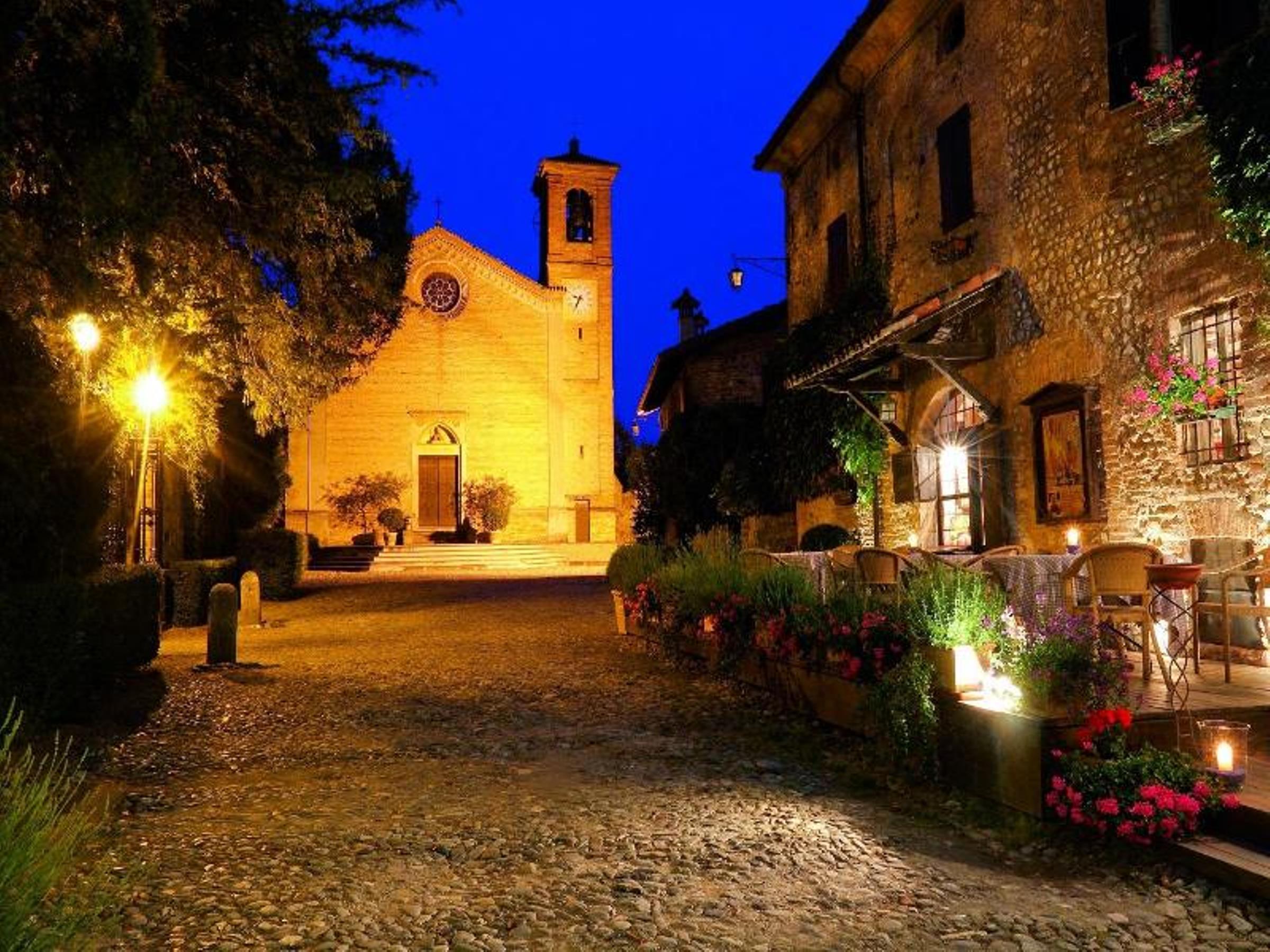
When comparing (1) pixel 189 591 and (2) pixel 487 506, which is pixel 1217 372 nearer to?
(1) pixel 189 591

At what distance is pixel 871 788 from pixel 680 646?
13.1ft

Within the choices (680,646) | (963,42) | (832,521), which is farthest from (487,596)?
(963,42)

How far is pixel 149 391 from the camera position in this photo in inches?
402

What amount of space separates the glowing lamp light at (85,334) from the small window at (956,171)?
8.97 m

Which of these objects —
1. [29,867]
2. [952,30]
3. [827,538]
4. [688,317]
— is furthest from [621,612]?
[688,317]

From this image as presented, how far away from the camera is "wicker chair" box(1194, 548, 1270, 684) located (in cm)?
589

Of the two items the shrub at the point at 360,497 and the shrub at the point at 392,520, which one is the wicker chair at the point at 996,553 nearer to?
the shrub at the point at 392,520

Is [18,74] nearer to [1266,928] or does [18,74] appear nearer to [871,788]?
[871,788]

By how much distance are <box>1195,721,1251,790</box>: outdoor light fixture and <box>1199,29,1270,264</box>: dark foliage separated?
13.5 ft

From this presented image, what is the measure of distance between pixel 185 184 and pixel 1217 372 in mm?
7949

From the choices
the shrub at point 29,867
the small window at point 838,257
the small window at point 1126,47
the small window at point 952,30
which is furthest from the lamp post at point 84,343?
the small window at point 838,257

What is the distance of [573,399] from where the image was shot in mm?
32062

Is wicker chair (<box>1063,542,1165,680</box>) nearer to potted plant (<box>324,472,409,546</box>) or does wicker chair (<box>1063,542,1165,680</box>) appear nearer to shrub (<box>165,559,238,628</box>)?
shrub (<box>165,559,238,628</box>)

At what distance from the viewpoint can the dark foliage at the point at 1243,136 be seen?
21.1ft
